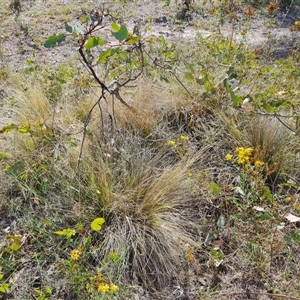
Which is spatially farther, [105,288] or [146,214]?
[146,214]

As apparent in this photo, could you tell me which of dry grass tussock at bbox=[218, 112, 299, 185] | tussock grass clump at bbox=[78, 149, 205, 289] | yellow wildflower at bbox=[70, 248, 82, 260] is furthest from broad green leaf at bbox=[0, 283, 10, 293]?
dry grass tussock at bbox=[218, 112, 299, 185]

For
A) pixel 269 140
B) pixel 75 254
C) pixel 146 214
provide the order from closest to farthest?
pixel 75 254
pixel 146 214
pixel 269 140

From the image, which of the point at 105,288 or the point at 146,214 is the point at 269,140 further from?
the point at 105,288

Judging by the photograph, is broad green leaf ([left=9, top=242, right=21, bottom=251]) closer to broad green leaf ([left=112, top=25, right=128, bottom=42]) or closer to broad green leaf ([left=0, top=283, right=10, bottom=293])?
broad green leaf ([left=0, top=283, right=10, bottom=293])

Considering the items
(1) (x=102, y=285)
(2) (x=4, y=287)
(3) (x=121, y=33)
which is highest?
(3) (x=121, y=33)

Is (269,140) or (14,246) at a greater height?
(269,140)

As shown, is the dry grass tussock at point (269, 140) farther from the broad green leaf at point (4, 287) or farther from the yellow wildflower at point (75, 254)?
the broad green leaf at point (4, 287)

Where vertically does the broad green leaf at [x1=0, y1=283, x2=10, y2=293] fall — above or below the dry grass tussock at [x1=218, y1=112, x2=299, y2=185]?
below

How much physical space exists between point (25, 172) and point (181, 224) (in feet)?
3.46

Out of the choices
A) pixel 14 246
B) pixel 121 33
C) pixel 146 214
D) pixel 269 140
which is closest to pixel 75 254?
pixel 14 246

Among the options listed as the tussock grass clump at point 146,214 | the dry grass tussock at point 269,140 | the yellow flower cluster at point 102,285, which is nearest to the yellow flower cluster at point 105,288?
the yellow flower cluster at point 102,285

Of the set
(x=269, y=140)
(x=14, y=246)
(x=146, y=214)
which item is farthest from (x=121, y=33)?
(x=269, y=140)

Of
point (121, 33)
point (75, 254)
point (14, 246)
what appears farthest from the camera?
point (14, 246)

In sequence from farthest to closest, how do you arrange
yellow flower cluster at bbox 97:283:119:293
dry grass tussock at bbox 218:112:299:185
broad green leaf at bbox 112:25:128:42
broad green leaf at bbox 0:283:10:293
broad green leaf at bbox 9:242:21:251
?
dry grass tussock at bbox 218:112:299:185, broad green leaf at bbox 9:242:21:251, broad green leaf at bbox 0:283:10:293, yellow flower cluster at bbox 97:283:119:293, broad green leaf at bbox 112:25:128:42
